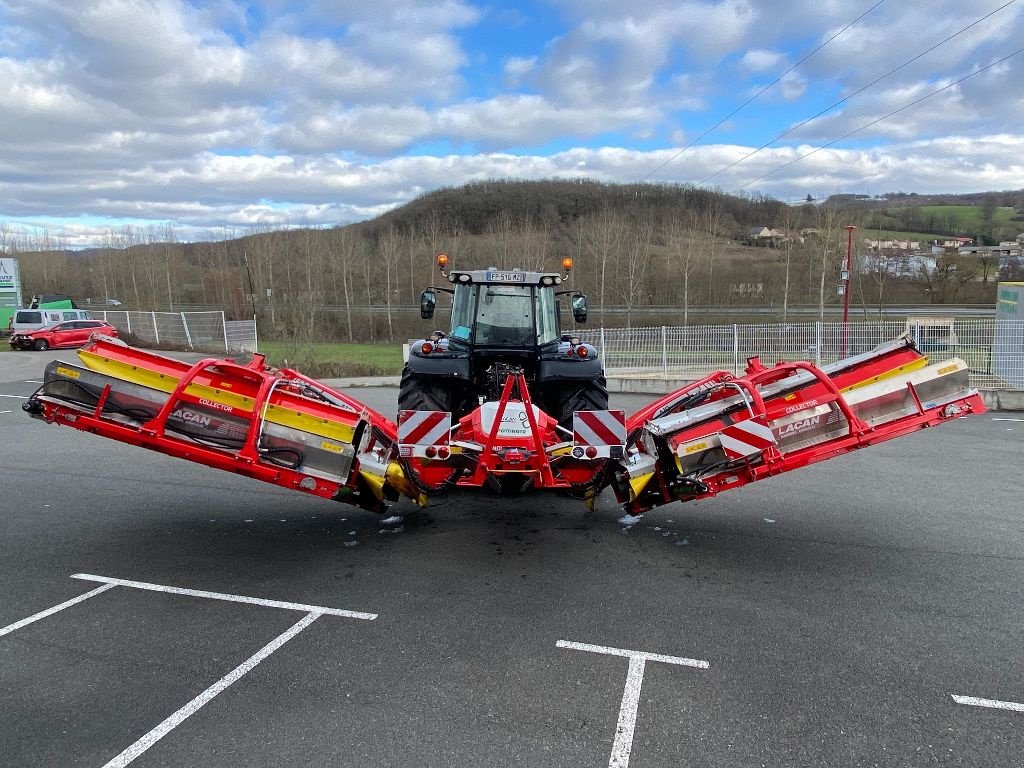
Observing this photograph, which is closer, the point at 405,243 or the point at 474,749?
the point at 474,749

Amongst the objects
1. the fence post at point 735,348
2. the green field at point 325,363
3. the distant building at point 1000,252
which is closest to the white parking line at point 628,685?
the fence post at point 735,348

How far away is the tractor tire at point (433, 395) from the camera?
6359mm

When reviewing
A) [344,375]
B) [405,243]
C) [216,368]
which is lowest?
[344,375]

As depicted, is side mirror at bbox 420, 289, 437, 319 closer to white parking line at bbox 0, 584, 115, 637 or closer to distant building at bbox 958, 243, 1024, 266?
white parking line at bbox 0, 584, 115, 637

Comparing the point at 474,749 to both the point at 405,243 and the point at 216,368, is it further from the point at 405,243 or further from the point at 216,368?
the point at 405,243

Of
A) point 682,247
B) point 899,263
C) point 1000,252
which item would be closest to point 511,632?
point 682,247

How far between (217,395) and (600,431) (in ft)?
9.10

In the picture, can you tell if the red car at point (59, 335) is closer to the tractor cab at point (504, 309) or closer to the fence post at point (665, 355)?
the fence post at point (665, 355)

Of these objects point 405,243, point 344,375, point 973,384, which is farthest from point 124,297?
point 973,384

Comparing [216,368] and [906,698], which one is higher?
[216,368]

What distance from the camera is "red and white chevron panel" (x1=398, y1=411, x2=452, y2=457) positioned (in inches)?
187

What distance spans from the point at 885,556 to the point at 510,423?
3.28 metres

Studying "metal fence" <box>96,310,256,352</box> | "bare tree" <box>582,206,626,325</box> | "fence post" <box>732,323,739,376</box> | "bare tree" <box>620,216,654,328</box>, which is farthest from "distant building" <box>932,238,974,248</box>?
"metal fence" <box>96,310,256,352</box>

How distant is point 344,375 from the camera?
23.0 meters
